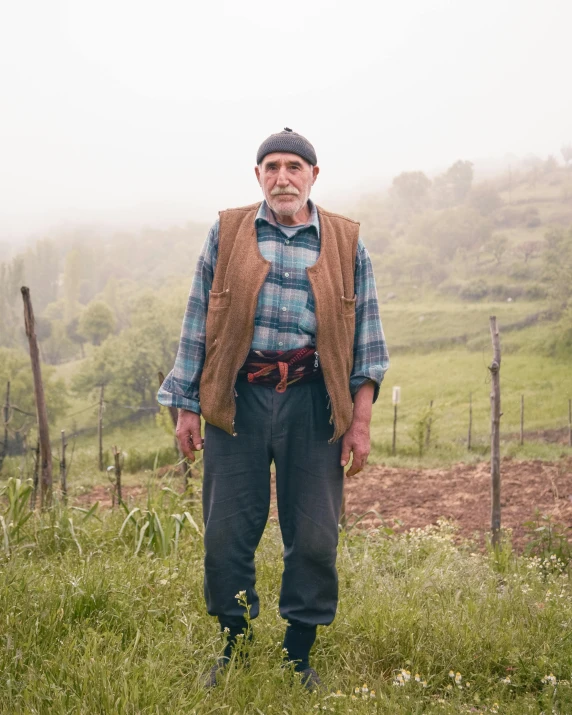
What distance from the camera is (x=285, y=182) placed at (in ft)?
6.78

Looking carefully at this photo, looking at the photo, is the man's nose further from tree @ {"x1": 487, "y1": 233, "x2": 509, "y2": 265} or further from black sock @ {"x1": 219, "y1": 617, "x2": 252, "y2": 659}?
tree @ {"x1": 487, "y1": 233, "x2": 509, "y2": 265}

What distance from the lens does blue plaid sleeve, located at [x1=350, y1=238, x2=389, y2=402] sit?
217cm

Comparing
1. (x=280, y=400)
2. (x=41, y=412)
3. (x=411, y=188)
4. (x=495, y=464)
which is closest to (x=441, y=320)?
(x=411, y=188)

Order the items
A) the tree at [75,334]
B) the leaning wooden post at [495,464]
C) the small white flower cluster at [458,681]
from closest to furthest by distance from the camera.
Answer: the small white flower cluster at [458,681], the leaning wooden post at [495,464], the tree at [75,334]

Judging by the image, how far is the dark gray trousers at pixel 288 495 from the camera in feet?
6.77

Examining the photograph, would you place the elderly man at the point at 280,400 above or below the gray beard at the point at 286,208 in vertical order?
below

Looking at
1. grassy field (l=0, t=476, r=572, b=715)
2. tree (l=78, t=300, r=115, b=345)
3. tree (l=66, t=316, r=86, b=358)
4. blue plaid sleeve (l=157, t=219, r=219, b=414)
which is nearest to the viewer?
grassy field (l=0, t=476, r=572, b=715)

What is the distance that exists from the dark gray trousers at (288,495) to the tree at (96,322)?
25.1m

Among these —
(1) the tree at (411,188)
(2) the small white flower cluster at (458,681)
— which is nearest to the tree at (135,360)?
(1) the tree at (411,188)

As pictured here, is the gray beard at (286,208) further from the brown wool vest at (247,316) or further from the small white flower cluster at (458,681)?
the small white flower cluster at (458,681)

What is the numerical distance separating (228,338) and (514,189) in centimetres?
2376

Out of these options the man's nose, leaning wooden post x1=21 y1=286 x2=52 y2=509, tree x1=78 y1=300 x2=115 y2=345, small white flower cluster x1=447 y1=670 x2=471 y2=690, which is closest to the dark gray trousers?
small white flower cluster x1=447 y1=670 x2=471 y2=690

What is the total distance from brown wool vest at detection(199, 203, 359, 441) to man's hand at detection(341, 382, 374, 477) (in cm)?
4

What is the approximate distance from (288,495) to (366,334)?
610 millimetres
